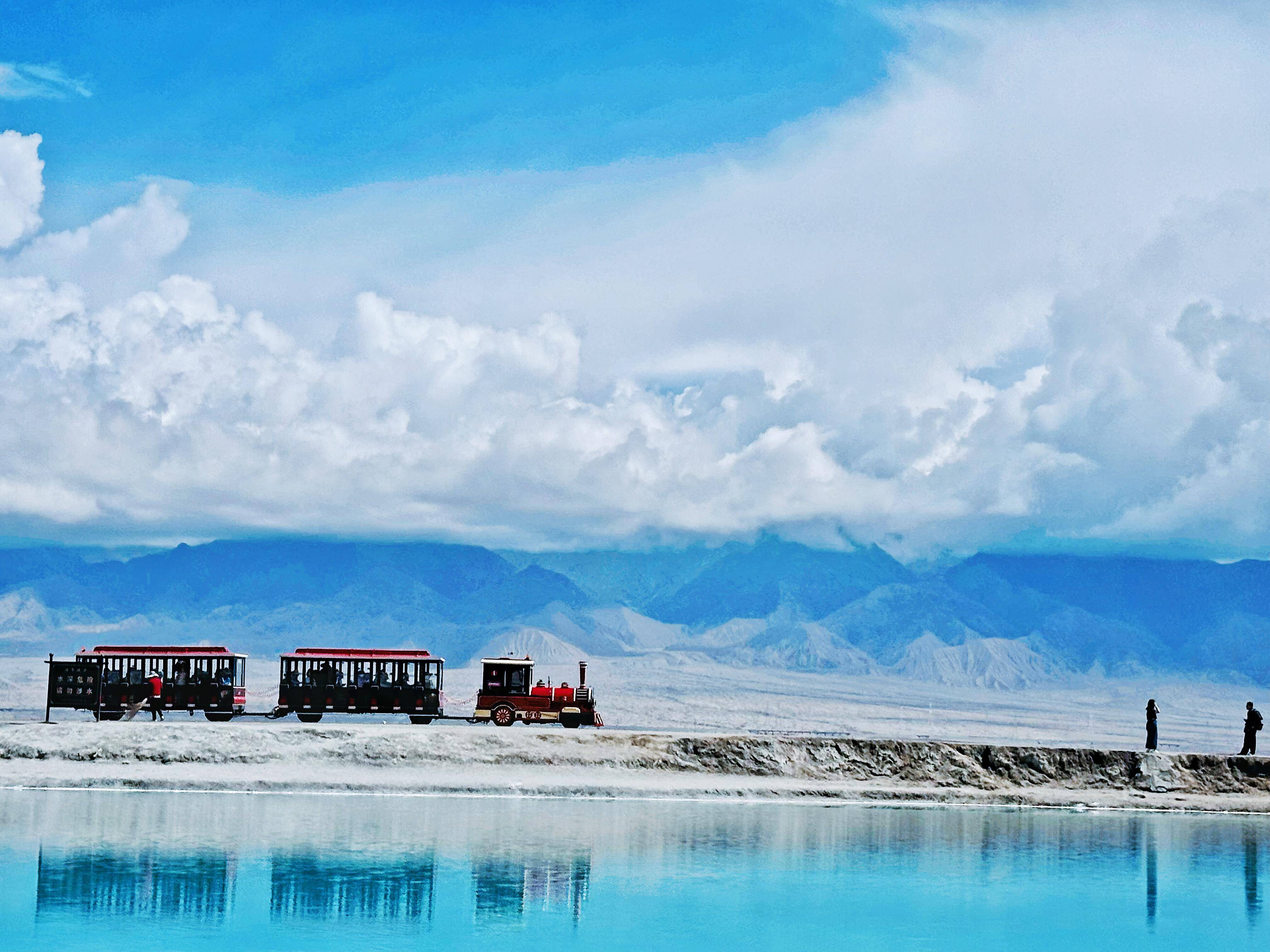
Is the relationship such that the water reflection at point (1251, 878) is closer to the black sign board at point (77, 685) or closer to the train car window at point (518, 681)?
the train car window at point (518, 681)

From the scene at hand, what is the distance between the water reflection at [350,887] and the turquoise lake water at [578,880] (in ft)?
0.22

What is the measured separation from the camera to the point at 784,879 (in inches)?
1272

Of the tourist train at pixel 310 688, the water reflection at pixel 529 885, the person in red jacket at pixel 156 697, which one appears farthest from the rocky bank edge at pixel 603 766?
the water reflection at pixel 529 885

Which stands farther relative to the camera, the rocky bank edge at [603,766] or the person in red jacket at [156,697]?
the person in red jacket at [156,697]

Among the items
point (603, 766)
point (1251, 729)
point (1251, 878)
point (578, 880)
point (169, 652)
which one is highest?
point (169, 652)

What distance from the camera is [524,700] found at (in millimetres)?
59500

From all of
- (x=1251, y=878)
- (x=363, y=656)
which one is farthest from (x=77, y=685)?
(x=1251, y=878)

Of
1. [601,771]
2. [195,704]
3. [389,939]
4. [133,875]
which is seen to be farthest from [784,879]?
→ [195,704]

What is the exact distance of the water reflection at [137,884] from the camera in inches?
1053

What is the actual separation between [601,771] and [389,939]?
2596cm

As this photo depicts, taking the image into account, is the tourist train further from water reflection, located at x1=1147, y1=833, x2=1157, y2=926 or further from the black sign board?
water reflection, located at x1=1147, y1=833, x2=1157, y2=926

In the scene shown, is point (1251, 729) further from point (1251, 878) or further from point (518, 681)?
point (518, 681)

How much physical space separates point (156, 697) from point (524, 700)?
1400cm

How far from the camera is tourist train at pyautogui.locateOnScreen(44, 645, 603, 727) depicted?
57188 mm
